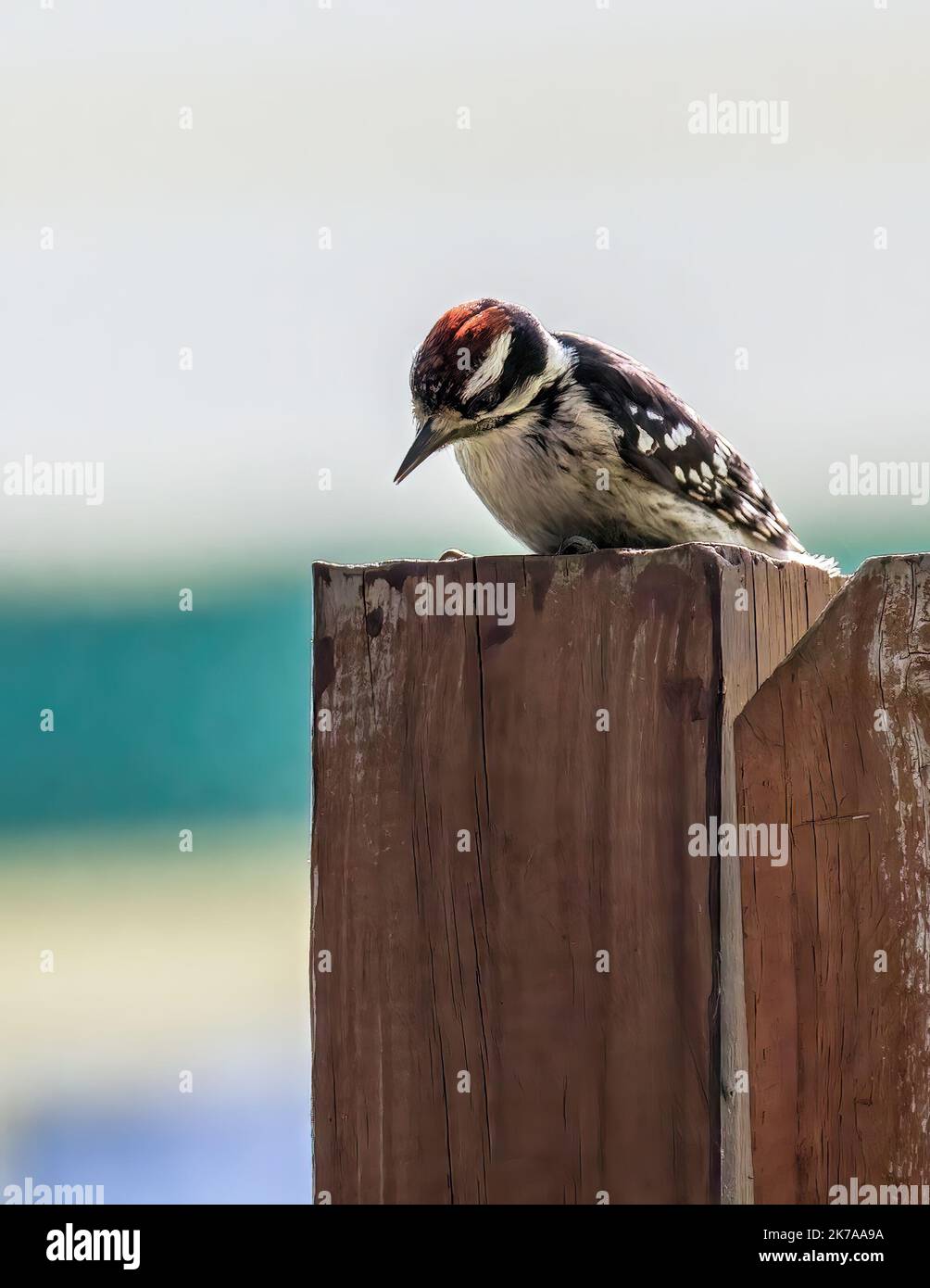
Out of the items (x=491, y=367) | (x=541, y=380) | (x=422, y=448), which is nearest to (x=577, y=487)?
(x=541, y=380)

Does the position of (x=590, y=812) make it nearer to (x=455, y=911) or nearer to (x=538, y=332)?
(x=455, y=911)

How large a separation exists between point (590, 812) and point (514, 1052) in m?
0.41

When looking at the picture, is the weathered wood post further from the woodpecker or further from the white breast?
the white breast

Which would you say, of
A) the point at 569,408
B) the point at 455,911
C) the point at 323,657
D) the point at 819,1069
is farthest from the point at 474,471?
the point at 819,1069

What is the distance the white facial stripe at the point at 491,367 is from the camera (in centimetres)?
354

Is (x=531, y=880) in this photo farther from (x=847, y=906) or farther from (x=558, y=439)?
(x=558, y=439)

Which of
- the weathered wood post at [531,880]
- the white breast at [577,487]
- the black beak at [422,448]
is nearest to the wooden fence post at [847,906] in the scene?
the weathered wood post at [531,880]

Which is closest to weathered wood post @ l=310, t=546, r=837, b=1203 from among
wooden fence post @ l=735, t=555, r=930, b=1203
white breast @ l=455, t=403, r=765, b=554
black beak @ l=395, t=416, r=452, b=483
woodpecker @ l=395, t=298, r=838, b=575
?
wooden fence post @ l=735, t=555, r=930, b=1203

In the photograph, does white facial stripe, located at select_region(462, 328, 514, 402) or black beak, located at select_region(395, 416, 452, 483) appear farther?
white facial stripe, located at select_region(462, 328, 514, 402)

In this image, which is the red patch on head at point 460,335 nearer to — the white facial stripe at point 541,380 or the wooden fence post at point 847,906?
the white facial stripe at point 541,380

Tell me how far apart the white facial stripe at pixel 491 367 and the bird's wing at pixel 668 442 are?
1.21 ft

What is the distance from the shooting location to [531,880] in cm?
207

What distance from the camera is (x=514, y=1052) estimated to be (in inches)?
81.2

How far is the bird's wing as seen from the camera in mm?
3859
